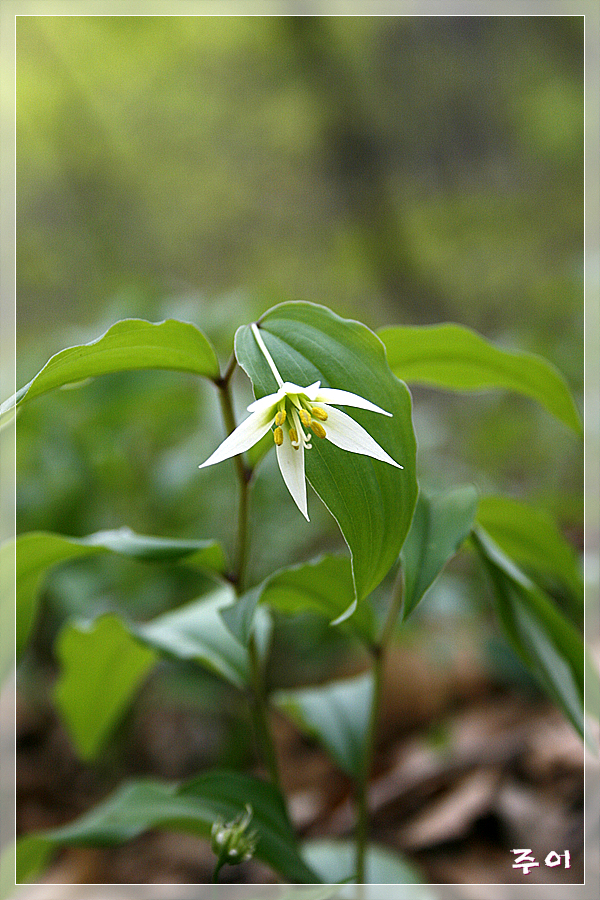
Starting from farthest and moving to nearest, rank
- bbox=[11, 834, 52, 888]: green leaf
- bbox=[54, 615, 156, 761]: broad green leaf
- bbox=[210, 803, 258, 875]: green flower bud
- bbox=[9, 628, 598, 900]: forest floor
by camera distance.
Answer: bbox=[9, 628, 598, 900]: forest floor, bbox=[54, 615, 156, 761]: broad green leaf, bbox=[11, 834, 52, 888]: green leaf, bbox=[210, 803, 258, 875]: green flower bud

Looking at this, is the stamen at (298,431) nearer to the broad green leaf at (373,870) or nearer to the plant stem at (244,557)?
the plant stem at (244,557)

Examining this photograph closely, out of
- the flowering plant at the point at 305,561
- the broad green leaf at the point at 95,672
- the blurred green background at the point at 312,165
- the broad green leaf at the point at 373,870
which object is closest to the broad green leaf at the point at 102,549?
the flowering plant at the point at 305,561

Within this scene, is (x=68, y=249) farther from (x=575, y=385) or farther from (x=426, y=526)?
(x=426, y=526)

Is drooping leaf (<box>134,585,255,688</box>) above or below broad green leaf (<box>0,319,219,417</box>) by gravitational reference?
below

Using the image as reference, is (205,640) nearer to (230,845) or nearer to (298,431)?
(230,845)

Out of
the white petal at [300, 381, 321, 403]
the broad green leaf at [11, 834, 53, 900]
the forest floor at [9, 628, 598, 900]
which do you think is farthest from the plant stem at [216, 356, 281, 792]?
the forest floor at [9, 628, 598, 900]

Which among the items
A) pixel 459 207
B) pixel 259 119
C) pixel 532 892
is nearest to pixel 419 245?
pixel 459 207

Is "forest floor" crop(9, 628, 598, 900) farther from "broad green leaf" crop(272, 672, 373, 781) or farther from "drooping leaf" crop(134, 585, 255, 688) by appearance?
"drooping leaf" crop(134, 585, 255, 688)
